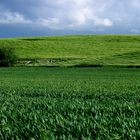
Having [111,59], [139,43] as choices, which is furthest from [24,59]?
[139,43]

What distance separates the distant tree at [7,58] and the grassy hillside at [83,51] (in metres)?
2.82

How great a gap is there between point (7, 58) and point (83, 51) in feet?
68.4

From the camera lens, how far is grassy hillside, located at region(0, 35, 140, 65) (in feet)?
281

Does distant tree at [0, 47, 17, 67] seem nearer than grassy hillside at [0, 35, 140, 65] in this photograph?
No

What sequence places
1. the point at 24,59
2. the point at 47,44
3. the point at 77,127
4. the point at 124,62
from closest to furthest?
the point at 77,127 < the point at 124,62 < the point at 24,59 < the point at 47,44

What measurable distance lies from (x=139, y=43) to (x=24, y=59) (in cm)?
3520

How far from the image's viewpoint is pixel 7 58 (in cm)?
8825

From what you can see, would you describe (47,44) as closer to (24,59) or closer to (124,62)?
(24,59)

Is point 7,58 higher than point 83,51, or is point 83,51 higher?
point 7,58

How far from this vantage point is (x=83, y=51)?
4035 inches

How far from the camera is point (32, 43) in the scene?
11300cm

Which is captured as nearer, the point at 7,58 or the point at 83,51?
the point at 7,58

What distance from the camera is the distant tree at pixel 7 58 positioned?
87812 mm

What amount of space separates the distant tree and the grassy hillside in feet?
9.25
